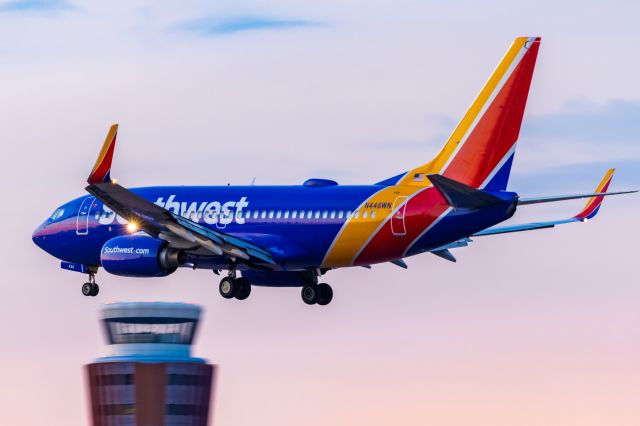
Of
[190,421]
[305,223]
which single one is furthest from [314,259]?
[190,421]

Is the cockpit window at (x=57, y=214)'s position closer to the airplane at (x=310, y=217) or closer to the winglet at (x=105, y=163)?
the airplane at (x=310, y=217)

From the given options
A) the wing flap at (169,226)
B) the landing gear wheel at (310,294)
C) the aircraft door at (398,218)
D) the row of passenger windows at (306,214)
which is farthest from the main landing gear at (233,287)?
the aircraft door at (398,218)

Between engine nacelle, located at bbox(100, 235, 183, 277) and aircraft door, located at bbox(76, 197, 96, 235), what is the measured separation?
5398 mm

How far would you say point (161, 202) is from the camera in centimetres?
7938

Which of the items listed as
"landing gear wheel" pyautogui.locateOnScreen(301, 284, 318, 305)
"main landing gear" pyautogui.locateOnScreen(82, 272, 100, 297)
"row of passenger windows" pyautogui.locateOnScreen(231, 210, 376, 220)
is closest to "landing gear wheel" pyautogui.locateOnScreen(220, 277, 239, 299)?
"row of passenger windows" pyautogui.locateOnScreen(231, 210, 376, 220)

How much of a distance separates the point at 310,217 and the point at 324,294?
5.80 m

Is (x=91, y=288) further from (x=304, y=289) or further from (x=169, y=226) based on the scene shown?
(x=169, y=226)

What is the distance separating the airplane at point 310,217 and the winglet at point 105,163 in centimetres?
4

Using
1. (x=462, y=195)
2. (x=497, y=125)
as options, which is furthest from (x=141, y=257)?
(x=497, y=125)

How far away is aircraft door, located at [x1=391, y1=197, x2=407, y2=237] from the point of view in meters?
70.7

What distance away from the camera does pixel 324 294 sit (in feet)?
259

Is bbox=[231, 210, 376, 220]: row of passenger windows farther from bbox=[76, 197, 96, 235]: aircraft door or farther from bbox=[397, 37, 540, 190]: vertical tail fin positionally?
bbox=[76, 197, 96, 235]: aircraft door

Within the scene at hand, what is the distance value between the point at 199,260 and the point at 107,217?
242 inches

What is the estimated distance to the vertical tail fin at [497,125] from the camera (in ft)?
229
